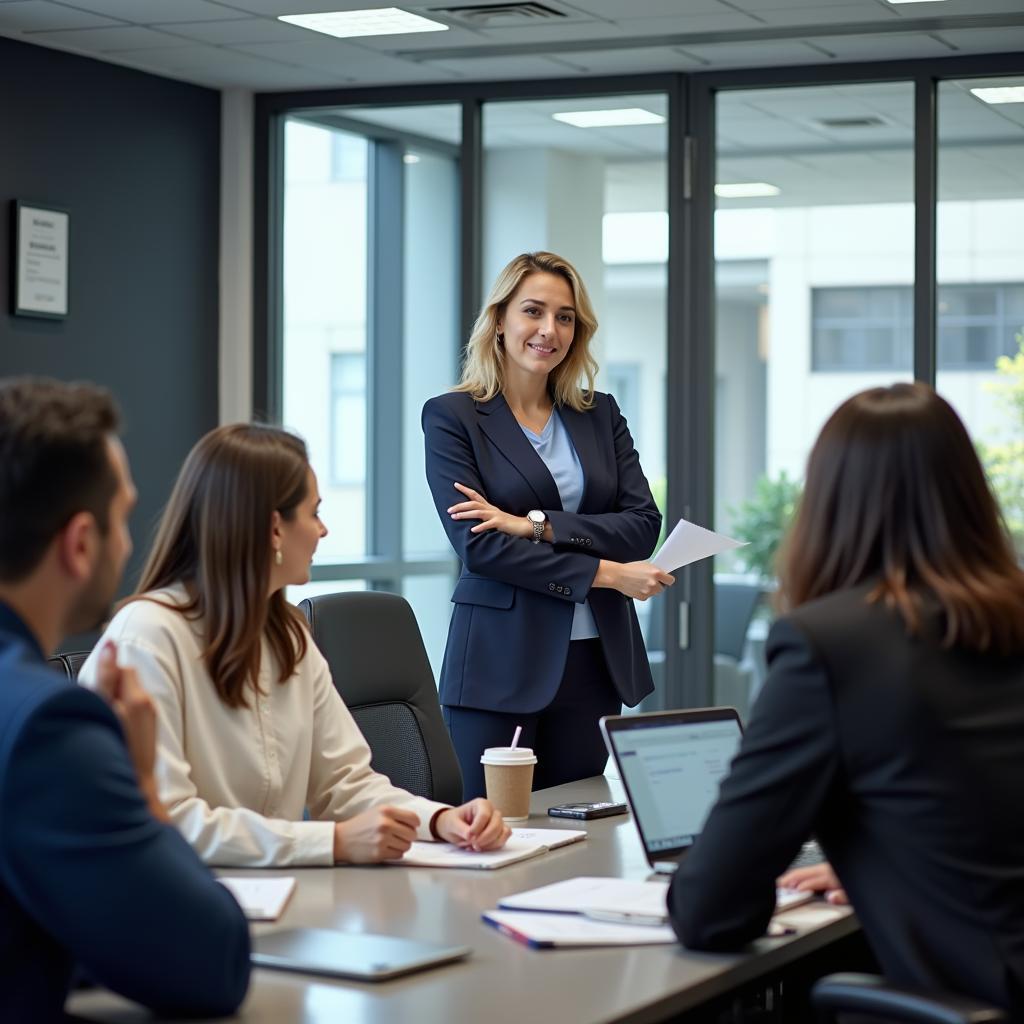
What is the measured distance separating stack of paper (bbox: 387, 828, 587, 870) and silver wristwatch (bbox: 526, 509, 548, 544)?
1.04 meters

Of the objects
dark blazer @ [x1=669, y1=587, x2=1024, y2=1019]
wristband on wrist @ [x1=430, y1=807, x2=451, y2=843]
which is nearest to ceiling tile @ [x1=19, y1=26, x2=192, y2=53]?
wristband on wrist @ [x1=430, y1=807, x2=451, y2=843]

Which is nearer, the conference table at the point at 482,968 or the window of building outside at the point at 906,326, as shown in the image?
the conference table at the point at 482,968

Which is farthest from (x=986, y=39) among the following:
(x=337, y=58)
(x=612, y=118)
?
(x=337, y=58)

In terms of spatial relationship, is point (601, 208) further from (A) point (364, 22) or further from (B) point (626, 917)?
(B) point (626, 917)

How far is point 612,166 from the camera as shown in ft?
18.8

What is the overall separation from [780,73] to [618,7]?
3.07ft

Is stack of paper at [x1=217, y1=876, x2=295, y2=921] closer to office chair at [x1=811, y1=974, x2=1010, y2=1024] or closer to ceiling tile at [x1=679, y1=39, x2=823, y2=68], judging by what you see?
office chair at [x1=811, y1=974, x2=1010, y2=1024]

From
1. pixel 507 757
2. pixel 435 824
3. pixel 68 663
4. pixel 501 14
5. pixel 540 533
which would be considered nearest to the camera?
pixel 435 824

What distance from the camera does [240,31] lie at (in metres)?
5.02

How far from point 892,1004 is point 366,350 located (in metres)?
4.82

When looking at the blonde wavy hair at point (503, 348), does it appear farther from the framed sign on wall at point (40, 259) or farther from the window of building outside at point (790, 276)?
the framed sign on wall at point (40, 259)

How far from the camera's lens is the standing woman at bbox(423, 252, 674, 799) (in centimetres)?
336

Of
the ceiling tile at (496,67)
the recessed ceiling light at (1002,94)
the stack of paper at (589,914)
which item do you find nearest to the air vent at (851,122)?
the recessed ceiling light at (1002,94)

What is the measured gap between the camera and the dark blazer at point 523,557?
11.1 ft
